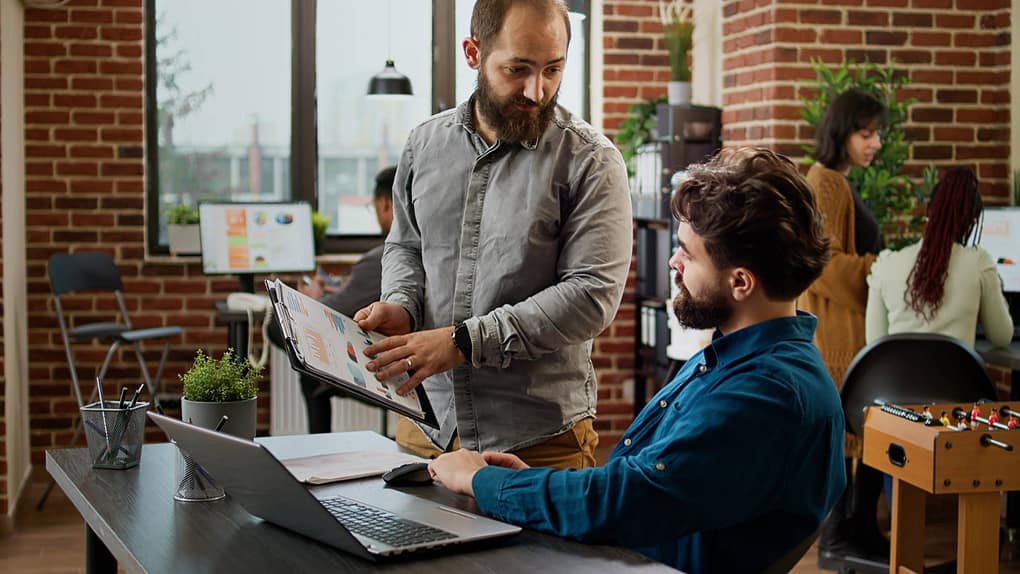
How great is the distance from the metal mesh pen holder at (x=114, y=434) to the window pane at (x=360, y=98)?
410 cm

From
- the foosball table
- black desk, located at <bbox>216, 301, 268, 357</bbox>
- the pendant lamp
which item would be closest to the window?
the pendant lamp

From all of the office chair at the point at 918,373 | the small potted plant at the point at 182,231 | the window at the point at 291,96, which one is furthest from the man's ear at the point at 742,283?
the window at the point at 291,96

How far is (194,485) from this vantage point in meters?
1.78

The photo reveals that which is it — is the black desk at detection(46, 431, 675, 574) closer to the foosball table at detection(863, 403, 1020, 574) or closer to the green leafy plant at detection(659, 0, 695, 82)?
the foosball table at detection(863, 403, 1020, 574)

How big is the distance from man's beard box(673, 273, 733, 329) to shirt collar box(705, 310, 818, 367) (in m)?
0.03

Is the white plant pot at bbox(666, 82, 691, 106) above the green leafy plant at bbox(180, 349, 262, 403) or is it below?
above

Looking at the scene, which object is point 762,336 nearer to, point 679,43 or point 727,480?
point 727,480

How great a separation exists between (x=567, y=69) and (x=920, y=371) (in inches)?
123

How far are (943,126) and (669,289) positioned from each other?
1.37 m

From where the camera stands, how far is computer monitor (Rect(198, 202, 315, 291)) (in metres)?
5.28

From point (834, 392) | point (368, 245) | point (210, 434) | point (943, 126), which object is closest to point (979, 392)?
point (943, 126)

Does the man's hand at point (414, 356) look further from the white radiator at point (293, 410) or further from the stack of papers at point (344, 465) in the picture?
the white radiator at point (293, 410)

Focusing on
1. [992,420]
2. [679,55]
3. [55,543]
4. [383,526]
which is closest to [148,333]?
[55,543]

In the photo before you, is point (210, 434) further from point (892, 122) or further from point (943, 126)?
point (943, 126)
